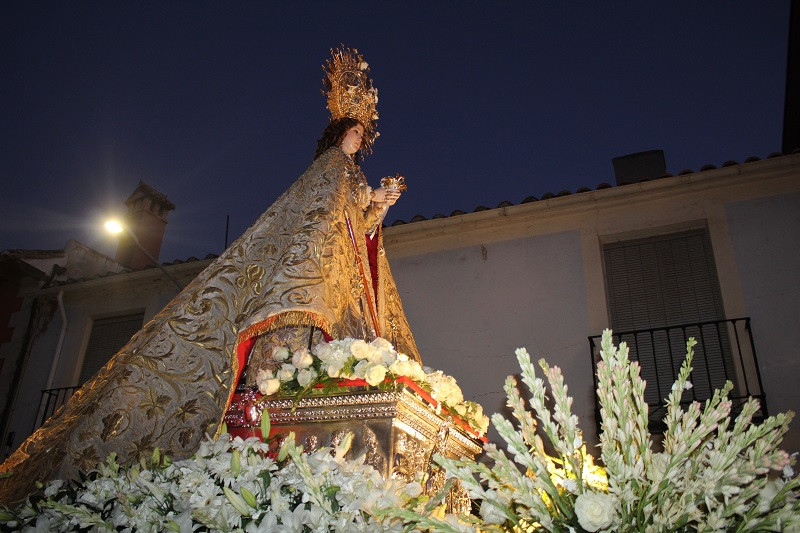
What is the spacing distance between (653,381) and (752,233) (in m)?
1.91

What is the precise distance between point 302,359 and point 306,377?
3.4 inches

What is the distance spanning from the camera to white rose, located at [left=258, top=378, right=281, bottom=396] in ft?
8.73

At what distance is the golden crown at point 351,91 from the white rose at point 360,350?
198 centimetres

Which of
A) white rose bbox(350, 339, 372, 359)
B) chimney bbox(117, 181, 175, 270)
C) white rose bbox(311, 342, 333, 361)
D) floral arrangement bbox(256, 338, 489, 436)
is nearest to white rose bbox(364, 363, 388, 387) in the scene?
floral arrangement bbox(256, 338, 489, 436)

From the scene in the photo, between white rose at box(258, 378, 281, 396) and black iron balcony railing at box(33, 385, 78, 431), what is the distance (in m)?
7.34

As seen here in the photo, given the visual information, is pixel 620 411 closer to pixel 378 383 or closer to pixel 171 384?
pixel 378 383

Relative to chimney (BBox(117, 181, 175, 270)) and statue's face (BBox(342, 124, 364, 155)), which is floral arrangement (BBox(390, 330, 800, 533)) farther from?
chimney (BBox(117, 181, 175, 270))

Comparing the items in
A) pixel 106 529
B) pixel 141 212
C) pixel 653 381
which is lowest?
pixel 106 529

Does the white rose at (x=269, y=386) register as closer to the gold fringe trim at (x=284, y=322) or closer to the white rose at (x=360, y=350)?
the gold fringe trim at (x=284, y=322)

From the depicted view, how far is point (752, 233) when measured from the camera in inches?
271

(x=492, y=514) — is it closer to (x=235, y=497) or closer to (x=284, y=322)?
(x=235, y=497)

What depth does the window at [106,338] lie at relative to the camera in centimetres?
948

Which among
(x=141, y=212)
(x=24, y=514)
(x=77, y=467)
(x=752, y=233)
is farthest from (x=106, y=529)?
(x=141, y=212)

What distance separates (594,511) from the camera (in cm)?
125
